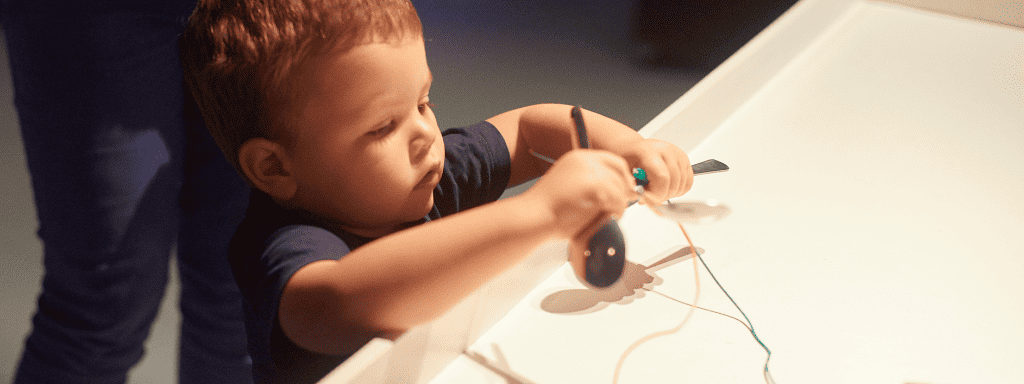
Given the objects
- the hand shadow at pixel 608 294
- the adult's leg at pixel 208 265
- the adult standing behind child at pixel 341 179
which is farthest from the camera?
the adult's leg at pixel 208 265

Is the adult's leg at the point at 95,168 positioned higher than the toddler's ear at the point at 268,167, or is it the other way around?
the toddler's ear at the point at 268,167

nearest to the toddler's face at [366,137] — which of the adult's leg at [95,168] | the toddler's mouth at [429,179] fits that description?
the toddler's mouth at [429,179]

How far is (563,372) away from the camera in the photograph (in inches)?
15.6

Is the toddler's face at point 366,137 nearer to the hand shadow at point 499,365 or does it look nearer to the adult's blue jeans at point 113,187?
the hand shadow at point 499,365

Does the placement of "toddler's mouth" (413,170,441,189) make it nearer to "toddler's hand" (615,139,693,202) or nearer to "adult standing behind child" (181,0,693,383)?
"adult standing behind child" (181,0,693,383)

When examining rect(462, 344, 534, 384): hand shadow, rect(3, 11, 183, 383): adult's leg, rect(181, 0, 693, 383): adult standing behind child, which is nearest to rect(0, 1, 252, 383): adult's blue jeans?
rect(3, 11, 183, 383): adult's leg

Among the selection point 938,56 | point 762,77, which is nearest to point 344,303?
point 762,77

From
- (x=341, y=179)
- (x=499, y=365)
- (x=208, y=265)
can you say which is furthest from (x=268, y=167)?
(x=208, y=265)

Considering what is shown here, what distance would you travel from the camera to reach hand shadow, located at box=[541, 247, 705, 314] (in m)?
0.45

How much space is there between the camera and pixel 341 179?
0.39 m

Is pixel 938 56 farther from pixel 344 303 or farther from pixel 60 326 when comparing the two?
pixel 60 326

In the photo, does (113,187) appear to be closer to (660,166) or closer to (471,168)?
(471,168)

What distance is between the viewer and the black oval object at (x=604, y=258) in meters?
0.43

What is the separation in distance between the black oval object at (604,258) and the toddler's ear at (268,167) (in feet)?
0.63
